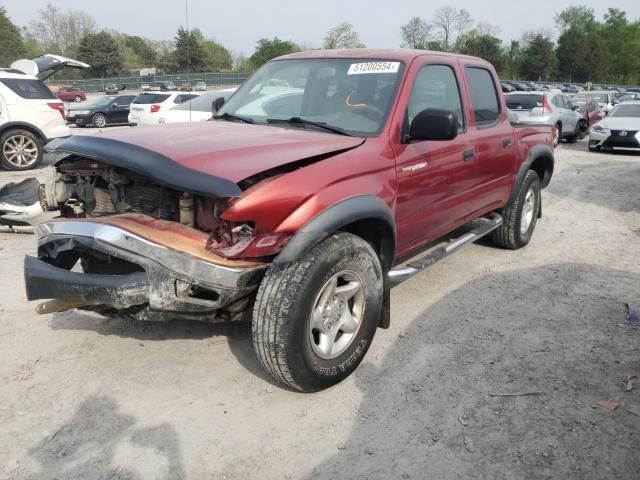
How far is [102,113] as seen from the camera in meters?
21.0

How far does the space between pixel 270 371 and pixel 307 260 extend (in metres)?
0.64

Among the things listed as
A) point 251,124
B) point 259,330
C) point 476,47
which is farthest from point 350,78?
point 476,47

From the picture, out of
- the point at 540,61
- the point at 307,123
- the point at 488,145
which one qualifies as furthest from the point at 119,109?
the point at 540,61

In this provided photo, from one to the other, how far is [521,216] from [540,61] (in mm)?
77836

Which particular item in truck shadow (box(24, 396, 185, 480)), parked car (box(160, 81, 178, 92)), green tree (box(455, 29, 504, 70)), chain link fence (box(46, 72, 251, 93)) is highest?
green tree (box(455, 29, 504, 70))

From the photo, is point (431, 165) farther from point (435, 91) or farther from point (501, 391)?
point (501, 391)

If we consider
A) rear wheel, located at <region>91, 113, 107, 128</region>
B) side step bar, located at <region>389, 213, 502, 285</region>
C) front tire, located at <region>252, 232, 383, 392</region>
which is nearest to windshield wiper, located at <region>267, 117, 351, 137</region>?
front tire, located at <region>252, 232, 383, 392</region>

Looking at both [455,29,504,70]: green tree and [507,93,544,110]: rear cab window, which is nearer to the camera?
[507,93,544,110]: rear cab window

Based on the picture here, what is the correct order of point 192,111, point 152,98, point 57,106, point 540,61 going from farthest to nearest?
point 540,61 → point 152,98 → point 192,111 → point 57,106

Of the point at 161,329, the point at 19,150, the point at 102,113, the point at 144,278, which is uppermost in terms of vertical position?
the point at 102,113

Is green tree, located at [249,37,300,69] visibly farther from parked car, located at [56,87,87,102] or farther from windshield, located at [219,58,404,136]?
windshield, located at [219,58,404,136]

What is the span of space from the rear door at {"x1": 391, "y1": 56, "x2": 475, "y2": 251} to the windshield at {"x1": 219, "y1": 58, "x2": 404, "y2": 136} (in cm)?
17

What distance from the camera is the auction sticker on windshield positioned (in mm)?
3648

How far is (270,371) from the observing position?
2.83m
